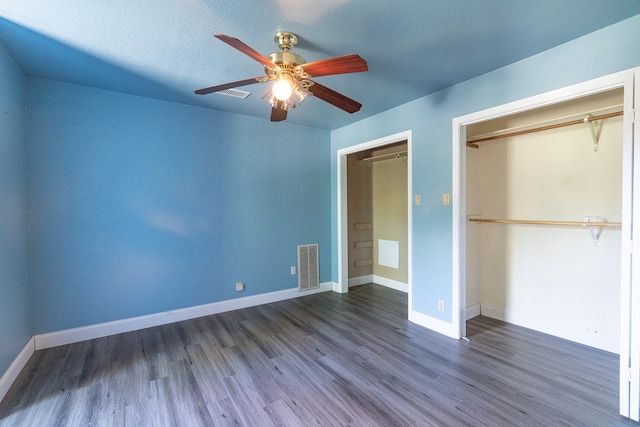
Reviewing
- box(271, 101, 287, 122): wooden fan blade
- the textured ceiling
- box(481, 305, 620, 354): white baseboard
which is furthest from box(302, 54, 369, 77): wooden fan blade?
box(481, 305, 620, 354): white baseboard

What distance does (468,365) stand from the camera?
243cm

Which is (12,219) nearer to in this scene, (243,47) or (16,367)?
(16,367)

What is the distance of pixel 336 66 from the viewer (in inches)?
69.9

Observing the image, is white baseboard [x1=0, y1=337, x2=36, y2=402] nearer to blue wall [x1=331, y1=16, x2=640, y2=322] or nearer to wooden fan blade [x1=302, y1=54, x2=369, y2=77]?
wooden fan blade [x1=302, y1=54, x2=369, y2=77]

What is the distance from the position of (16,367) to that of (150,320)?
1.08 meters

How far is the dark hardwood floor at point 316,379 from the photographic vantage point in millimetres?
1857

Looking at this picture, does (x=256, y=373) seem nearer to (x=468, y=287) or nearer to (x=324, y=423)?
(x=324, y=423)

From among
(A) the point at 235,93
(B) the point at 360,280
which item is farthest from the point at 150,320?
(B) the point at 360,280

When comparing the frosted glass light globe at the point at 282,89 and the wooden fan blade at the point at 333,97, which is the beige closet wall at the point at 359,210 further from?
the frosted glass light globe at the point at 282,89

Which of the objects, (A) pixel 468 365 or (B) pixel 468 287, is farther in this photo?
(B) pixel 468 287

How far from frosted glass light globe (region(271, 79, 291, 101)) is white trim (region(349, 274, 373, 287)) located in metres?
3.68

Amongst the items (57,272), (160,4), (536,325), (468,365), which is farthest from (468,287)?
(57,272)

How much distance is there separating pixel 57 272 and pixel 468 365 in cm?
404

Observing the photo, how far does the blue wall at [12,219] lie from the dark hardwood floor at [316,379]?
1.19 ft
